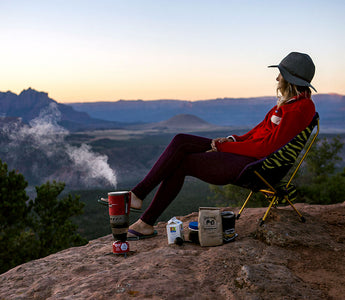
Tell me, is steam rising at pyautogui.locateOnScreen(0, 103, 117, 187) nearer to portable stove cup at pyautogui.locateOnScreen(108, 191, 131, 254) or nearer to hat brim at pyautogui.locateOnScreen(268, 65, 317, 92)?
portable stove cup at pyautogui.locateOnScreen(108, 191, 131, 254)

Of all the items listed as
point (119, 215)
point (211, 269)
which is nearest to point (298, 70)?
point (211, 269)

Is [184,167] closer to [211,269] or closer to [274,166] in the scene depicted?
[274,166]

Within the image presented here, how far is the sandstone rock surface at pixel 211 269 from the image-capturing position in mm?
2336

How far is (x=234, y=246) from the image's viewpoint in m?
3.09

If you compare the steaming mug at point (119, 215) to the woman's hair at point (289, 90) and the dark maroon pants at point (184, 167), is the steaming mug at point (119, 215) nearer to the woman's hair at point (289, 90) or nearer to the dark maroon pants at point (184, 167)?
the dark maroon pants at point (184, 167)

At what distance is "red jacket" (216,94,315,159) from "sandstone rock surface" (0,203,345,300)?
776 millimetres

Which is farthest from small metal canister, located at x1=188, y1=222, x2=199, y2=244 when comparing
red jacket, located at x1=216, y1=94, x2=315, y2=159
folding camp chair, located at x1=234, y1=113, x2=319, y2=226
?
red jacket, located at x1=216, y1=94, x2=315, y2=159

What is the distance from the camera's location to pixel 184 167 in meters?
3.47

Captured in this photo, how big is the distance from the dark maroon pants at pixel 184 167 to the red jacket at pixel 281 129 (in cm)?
8

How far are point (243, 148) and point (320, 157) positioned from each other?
22839mm

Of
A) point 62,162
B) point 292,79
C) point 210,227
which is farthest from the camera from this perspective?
point 62,162

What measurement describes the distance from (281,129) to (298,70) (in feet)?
2.10

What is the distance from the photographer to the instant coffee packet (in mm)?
3152

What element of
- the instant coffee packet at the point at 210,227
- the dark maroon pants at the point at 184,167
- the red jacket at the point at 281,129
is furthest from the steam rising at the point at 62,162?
the instant coffee packet at the point at 210,227
